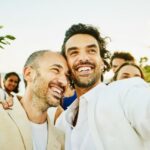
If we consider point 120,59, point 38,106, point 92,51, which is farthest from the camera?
point 120,59

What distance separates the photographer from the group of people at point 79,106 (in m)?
2.30

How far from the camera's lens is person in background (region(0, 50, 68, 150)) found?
2.88 m

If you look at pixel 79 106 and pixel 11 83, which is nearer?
pixel 79 106

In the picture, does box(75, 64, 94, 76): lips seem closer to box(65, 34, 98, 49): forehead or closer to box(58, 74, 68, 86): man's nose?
box(58, 74, 68, 86): man's nose

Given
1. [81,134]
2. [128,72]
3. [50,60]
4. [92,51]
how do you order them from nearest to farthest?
[81,134], [50,60], [92,51], [128,72]

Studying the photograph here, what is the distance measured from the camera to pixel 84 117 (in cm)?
281

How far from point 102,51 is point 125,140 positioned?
2012 millimetres

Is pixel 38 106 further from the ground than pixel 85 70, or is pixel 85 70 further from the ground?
pixel 85 70

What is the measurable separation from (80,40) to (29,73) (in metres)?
0.78

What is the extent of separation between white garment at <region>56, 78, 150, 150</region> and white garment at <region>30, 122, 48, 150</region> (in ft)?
2.09

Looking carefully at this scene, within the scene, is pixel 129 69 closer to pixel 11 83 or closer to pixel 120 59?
pixel 120 59

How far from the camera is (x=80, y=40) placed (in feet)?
12.6

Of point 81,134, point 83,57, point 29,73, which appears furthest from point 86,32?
point 81,134

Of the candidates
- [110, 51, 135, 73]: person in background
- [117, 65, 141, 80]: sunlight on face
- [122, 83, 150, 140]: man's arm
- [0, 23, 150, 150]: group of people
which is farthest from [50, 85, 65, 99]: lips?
[110, 51, 135, 73]: person in background
